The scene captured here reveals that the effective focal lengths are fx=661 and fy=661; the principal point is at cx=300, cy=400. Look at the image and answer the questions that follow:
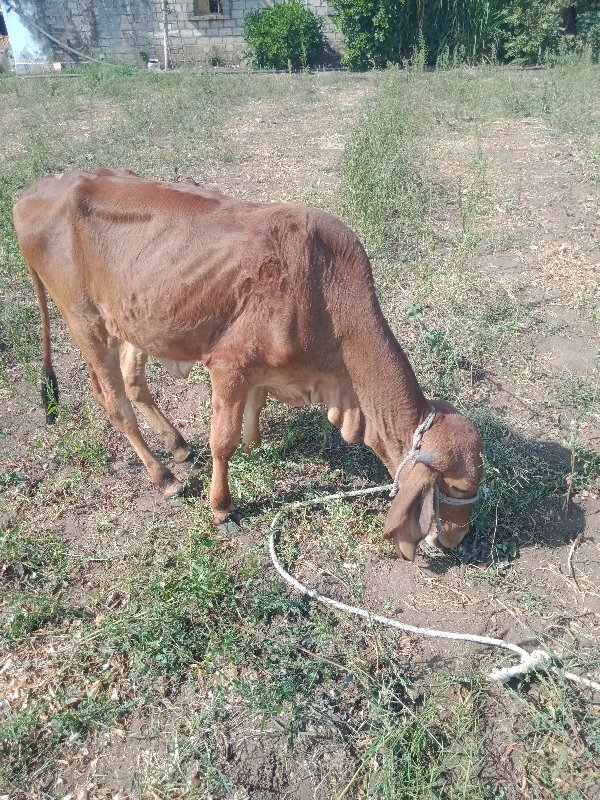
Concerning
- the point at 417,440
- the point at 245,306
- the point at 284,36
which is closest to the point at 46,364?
the point at 245,306

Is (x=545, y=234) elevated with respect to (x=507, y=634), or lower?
elevated

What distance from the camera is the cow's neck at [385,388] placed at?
337 centimetres

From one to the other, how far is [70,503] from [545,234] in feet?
18.8

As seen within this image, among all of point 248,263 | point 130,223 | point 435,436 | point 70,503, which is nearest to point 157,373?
point 70,503

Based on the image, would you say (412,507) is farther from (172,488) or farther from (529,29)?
(529,29)

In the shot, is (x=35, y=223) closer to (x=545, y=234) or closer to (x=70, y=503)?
(x=70, y=503)

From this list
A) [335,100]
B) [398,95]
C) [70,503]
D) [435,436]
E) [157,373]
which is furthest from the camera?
[335,100]

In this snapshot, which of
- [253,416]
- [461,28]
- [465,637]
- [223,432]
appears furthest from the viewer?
[461,28]

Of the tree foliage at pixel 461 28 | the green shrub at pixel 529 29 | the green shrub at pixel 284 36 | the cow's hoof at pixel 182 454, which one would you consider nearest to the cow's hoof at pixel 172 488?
the cow's hoof at pixel 182 454

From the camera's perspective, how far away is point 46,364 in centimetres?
450

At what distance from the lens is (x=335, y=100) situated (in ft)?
46.1

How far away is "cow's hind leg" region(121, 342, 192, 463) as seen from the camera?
4.48 m

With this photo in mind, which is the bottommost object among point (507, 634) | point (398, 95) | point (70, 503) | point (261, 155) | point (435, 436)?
point (507, 634)

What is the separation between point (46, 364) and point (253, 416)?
4.91ft
